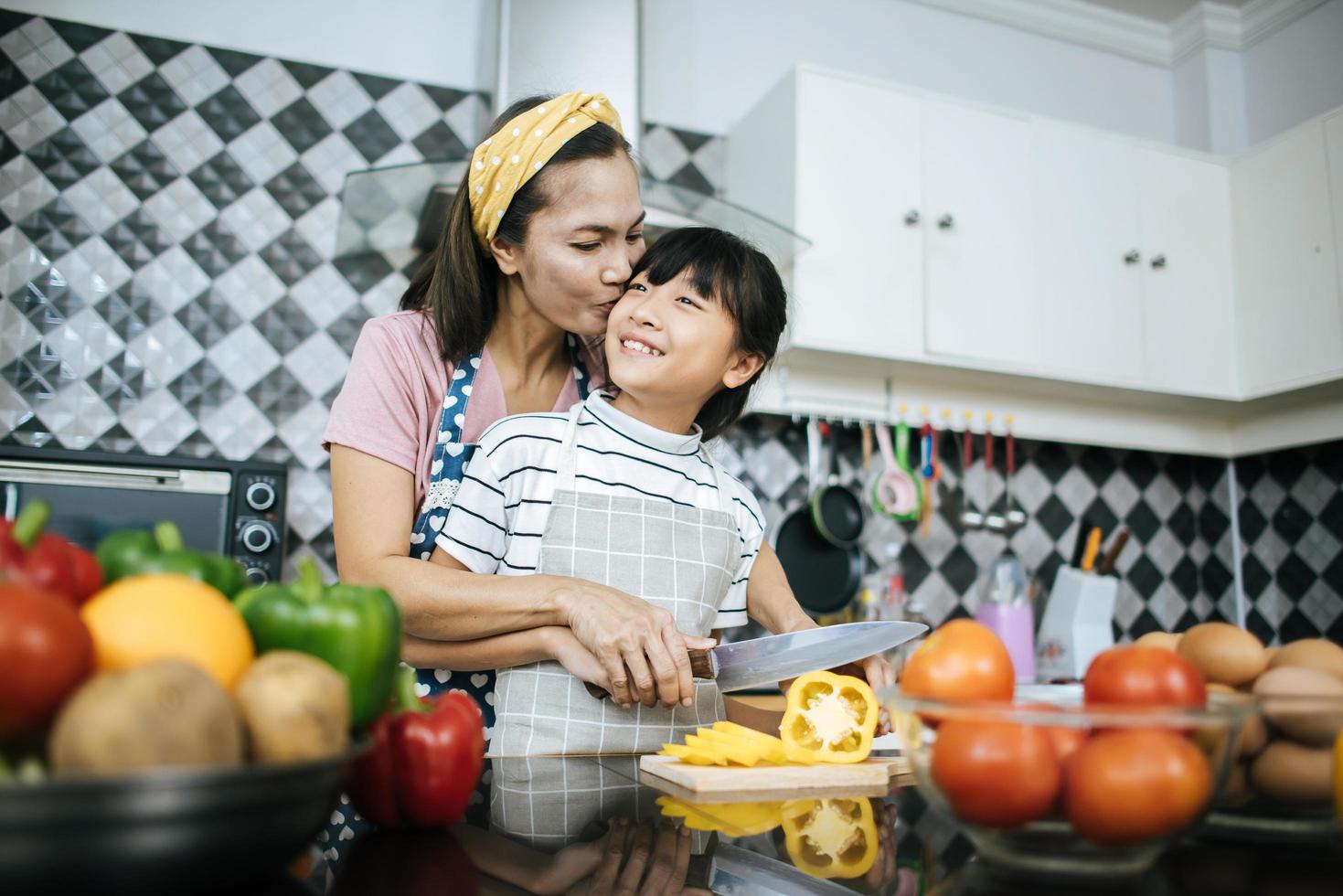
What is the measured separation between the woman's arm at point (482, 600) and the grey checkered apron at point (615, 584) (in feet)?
0.26

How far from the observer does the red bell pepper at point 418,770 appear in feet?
1.90

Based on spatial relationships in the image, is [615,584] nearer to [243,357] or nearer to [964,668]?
[964,668]

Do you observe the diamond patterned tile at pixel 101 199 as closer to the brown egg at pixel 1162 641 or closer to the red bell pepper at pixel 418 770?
the red bell pepper at pixel 418 770

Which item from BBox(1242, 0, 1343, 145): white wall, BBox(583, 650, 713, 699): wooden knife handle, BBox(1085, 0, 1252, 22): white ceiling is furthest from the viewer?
BBox(1085, 0, 1252, 22): white ceiling

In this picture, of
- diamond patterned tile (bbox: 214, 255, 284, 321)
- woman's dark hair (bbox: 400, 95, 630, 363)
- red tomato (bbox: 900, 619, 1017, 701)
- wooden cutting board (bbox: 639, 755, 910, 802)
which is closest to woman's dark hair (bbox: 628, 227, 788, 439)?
woman's dark hair (bbox: 400, 95, 630, 363)

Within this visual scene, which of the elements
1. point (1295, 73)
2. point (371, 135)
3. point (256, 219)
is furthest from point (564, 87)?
point (1295, 73)

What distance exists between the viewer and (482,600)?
1.03 meters

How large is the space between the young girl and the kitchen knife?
0.07 meters

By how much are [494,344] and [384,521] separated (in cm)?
33

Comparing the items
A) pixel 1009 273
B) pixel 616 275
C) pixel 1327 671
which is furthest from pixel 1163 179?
pixel 1327 671

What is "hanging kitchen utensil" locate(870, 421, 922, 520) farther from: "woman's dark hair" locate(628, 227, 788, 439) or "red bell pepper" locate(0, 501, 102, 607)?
"red bell pepper" locate(0, 501, 102, 607)

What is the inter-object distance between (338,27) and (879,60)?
57.6 inches

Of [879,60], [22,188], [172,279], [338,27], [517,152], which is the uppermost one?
[879,60]

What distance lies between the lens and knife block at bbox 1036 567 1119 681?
8.27ft
